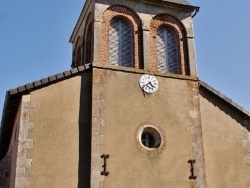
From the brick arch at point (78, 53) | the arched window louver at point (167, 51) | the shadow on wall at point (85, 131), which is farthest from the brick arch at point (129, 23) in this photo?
the brick arch at point (78, 53)

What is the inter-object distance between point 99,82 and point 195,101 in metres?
3.07

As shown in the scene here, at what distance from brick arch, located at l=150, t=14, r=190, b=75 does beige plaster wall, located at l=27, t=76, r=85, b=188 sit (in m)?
3.22

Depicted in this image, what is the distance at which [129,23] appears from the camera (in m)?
13.1

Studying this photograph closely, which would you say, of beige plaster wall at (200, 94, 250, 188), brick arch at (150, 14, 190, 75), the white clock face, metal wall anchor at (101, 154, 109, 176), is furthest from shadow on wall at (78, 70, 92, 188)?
beige plaster wall at (200, 94, 250, 188)

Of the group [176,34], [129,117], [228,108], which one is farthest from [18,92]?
[228,108]

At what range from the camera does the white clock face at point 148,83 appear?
12.0 m

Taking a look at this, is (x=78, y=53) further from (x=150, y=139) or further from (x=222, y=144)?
(x=222, y=144)

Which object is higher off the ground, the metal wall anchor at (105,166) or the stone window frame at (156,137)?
the stone window frame at (156,137)

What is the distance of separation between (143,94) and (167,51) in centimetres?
213

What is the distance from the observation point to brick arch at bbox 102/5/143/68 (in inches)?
496

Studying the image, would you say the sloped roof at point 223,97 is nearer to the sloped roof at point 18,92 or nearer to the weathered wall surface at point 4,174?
the sloped roof at point 18,92

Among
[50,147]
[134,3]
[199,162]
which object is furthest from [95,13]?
[199,162]

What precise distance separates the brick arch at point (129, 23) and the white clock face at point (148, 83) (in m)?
0.59

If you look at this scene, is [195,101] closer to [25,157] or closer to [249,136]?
[249,136]
